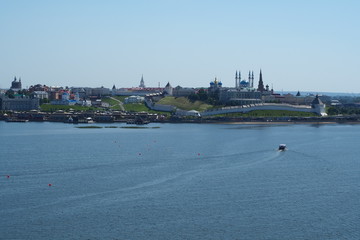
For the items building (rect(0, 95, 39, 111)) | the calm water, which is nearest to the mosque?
building (rect(0, 95, 39, 111))

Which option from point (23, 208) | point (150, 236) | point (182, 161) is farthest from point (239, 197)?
point (182, 161)

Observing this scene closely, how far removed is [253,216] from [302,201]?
3.00m

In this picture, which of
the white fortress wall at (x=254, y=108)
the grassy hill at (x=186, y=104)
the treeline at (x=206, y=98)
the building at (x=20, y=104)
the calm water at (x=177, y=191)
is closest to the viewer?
the calm water at (x=177, y=191)

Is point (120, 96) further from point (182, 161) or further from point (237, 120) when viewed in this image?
point (182, 161)

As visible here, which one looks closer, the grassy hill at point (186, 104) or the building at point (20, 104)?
the grassy hill at point (186, 104)

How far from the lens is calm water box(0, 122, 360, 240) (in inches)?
746

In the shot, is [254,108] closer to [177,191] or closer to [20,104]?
[20,104]

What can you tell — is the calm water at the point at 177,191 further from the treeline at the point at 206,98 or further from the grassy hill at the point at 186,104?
the treeline at the point at 206,98

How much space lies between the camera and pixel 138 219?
65.2ft

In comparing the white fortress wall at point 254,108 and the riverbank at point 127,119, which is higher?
the white fortress wall at point 254,108

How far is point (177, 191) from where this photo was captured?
24.0 metres

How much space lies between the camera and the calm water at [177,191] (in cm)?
1894

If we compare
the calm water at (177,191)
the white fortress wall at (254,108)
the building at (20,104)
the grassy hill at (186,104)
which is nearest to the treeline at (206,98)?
the grassy hill at (186,104)

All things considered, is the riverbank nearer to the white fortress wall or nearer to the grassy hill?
the white fortress wall
